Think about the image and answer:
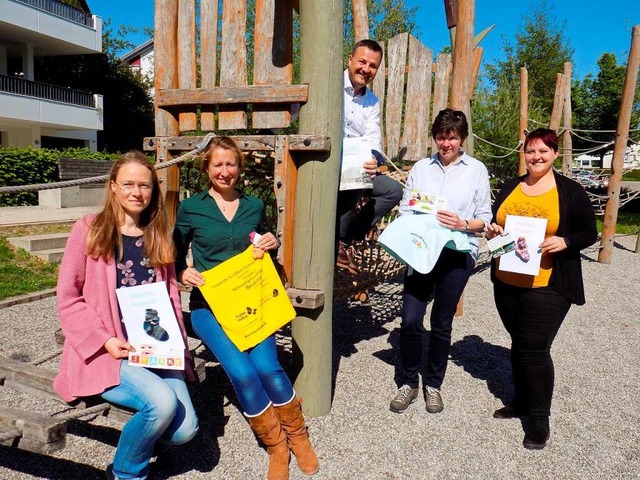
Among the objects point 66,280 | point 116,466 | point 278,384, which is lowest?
point 116,466

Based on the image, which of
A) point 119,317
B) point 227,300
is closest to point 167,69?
point 227,300

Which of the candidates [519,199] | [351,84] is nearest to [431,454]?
[519,199]

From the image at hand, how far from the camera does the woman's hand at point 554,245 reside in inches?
123

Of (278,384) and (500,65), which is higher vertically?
(500,65)

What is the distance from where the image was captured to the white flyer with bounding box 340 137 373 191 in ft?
12.0

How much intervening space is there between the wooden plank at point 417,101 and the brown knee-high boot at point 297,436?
12.0ft

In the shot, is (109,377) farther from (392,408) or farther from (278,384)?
(392,408)

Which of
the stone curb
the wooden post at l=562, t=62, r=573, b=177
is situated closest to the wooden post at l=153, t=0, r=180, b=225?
the stone curb

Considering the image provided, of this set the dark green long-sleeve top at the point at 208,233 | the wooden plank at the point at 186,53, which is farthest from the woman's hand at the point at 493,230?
the wooden plank at the point at 186,53

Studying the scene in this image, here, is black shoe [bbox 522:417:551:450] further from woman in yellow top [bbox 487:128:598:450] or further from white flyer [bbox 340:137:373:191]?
white flyer [bbox 340:137:373:191]

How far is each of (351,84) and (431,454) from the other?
2.41m

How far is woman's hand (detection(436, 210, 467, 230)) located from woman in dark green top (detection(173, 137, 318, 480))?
1.00 metres

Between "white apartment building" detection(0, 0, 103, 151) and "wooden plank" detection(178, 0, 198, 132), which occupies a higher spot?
"white apartment building" detection(0, 0, 103, 151)

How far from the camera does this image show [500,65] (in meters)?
26.0
